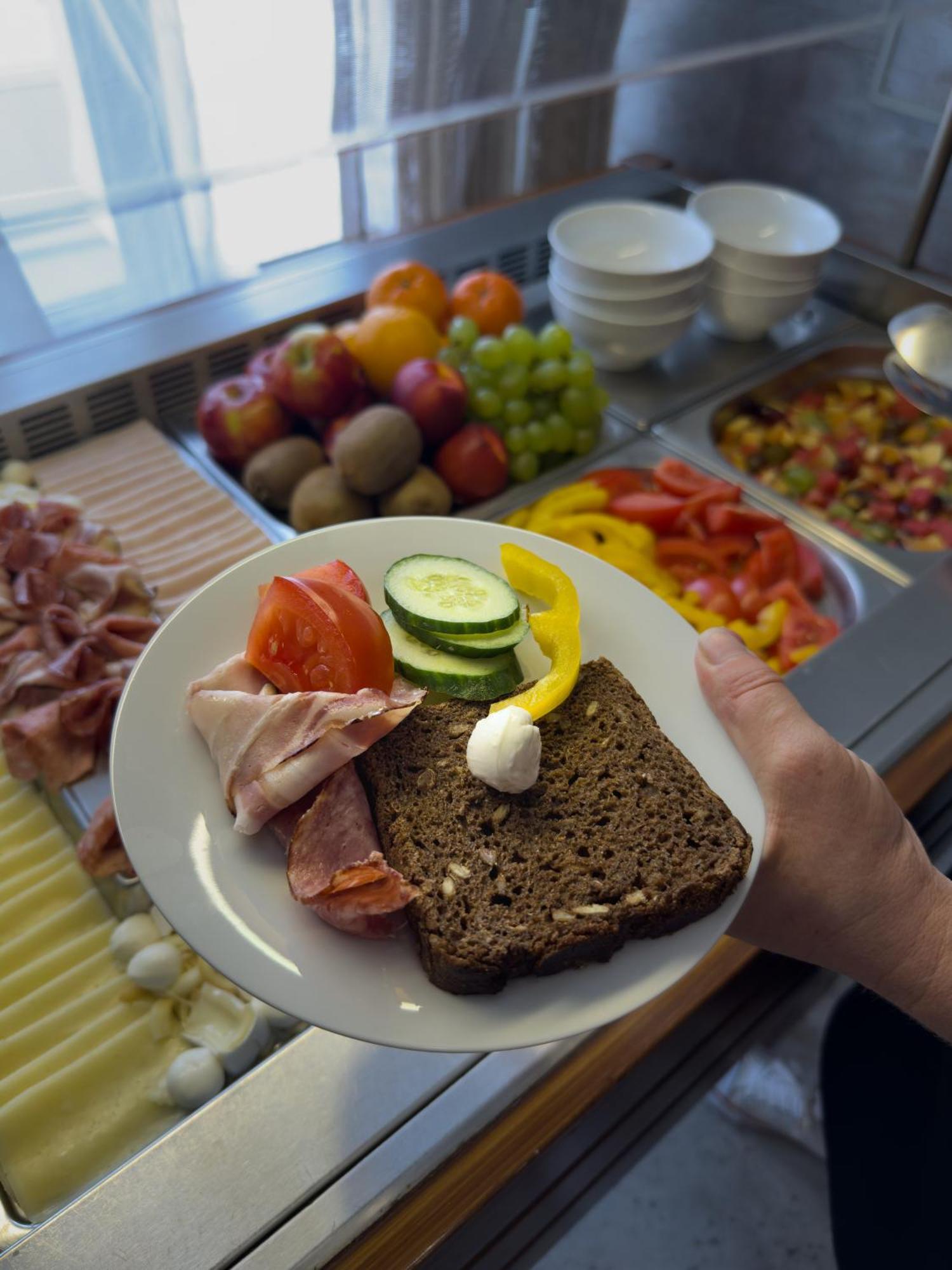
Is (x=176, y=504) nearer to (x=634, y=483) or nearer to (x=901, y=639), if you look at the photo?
(x=634, y=483)

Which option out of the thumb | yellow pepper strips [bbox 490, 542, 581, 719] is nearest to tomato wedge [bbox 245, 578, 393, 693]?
yellow pepper strips [bbox 490, 542, 581, 719]

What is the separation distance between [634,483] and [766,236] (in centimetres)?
80

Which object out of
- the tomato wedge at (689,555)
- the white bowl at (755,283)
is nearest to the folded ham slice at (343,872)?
the tomato wedge at (689,555)

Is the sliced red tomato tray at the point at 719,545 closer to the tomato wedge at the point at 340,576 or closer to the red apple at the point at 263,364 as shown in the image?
the red apple at the point at 263,364

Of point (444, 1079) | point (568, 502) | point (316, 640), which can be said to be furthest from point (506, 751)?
point (568, 502)

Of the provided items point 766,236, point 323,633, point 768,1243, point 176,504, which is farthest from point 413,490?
point 768,1243

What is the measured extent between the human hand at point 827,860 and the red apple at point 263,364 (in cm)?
106

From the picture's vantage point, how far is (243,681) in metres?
0.84

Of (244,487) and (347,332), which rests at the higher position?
(347,332)

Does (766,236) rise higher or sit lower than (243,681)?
lower

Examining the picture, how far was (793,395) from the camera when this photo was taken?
2.10m

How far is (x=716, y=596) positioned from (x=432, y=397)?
0.62 meters

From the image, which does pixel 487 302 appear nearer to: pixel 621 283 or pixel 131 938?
pixel 621 283

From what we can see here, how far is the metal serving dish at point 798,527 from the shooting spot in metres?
1.57
